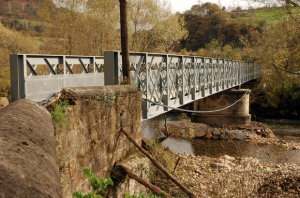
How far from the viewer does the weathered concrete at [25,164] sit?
1017 mm

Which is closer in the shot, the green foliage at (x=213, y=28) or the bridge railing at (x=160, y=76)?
the bridge railing at (x=160, y=76)

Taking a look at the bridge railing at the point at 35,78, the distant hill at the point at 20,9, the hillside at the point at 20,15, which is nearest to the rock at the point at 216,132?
the bridge railing at the point at 35,78

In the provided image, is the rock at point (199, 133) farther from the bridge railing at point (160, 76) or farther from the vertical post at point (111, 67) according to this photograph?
the vertical post at point (111, 67)

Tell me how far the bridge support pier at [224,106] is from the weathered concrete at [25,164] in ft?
83.9

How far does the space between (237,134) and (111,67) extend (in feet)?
58.8

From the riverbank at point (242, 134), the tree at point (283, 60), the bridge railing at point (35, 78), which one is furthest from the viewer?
the riverbank at point (242, 134)

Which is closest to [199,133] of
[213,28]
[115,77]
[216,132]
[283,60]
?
[216,132]

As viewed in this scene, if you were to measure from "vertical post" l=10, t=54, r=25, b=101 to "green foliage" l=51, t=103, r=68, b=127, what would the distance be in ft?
13.4

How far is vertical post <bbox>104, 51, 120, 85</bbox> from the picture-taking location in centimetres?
699

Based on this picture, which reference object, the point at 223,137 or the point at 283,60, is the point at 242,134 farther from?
the point at 283,60

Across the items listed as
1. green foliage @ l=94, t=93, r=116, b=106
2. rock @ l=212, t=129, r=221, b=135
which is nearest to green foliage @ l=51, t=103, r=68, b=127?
green foliage @ l=94, t=93, r=116, b=106

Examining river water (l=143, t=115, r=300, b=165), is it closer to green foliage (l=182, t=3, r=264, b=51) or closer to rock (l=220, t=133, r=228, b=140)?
rock (l=220, t=133, r=228, b=140)

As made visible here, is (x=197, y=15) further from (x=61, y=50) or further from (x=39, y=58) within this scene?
(x=39, y=58)

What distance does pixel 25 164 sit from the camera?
1242mm
